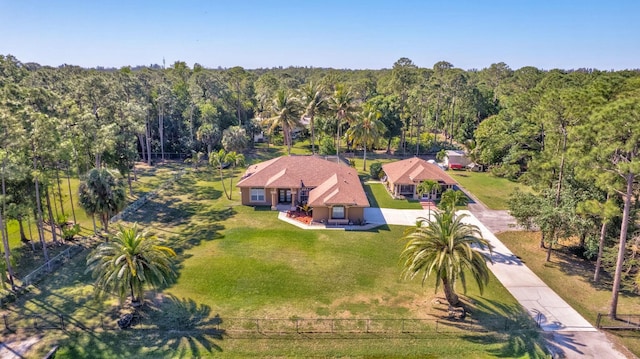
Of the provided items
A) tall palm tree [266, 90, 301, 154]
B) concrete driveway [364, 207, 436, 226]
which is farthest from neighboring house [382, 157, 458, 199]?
tall palm tree [266, 90, 301, 154]

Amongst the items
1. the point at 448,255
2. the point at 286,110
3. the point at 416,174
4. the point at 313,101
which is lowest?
the point at 448,255

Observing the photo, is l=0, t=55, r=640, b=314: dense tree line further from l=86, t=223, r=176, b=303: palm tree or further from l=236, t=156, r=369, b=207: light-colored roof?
l=86, t=223, r=176, b=303: palm tree

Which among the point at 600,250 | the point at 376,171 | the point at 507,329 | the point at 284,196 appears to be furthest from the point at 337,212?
the point at 600,250

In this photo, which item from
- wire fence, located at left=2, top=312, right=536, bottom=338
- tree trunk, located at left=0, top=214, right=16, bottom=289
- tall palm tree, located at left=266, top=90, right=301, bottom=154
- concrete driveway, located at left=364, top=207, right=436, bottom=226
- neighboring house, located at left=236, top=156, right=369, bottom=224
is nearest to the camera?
wire fence, located at left=2, top=312, right=536, bottom=338

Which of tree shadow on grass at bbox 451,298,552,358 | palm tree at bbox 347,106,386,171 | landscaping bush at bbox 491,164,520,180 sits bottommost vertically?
tree shadow on grass at bbox 451,298,552,358

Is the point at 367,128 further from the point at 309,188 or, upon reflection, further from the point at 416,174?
the point at 309,188

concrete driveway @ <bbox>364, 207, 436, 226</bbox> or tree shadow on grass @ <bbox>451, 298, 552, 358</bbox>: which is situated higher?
concrete driveway @ <bbox>364, 207, 436, 226</bbox>

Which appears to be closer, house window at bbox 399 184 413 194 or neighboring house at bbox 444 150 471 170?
house window at bbox 399 184 413 194
